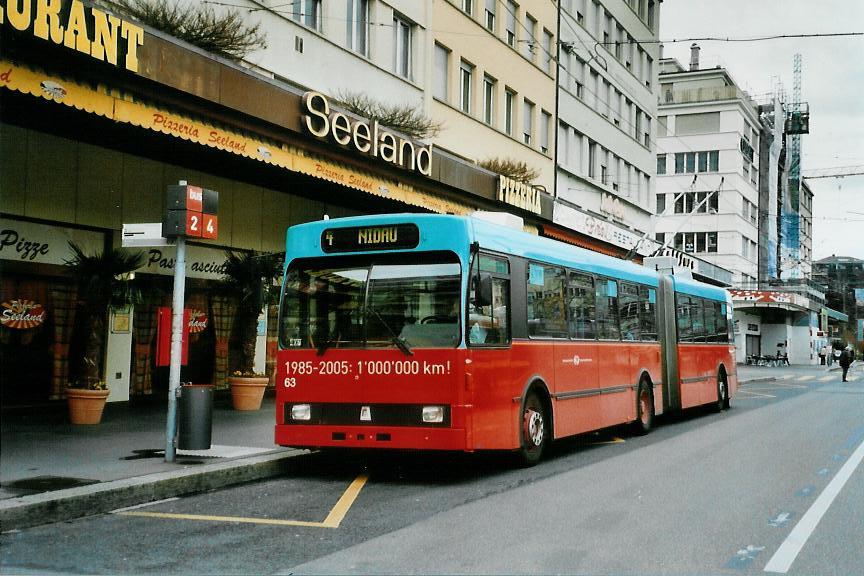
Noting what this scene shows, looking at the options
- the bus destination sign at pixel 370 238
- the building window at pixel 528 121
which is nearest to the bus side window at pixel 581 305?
the bus destination sign at pixel 370 238

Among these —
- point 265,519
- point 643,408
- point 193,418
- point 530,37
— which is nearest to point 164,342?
point 193,418

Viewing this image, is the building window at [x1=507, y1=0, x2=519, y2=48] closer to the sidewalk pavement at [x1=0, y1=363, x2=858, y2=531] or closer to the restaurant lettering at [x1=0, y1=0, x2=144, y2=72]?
the sidewalk pavement at [x1=0, y1=363, x2=858, y2=531]

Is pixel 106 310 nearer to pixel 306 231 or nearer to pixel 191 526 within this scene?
pixel 306 231

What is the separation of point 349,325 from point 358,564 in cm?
442

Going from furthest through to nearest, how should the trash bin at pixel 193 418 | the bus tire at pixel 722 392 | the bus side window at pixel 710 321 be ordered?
the bus tire at pixel 722 392, the bus side window at pixel 710 321, the trash bin at pixel 193 418

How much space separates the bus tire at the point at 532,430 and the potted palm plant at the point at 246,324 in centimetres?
677

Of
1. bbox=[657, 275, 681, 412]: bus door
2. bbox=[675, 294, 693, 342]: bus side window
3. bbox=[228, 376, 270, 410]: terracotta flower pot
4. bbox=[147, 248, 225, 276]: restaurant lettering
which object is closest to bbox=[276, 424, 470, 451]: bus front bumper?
bbox=[228, 376, 270, 410]: terracotta flower pot

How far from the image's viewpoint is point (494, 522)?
26.5 feet

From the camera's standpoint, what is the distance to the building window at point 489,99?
30680mm

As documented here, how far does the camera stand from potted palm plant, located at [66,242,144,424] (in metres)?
14.0

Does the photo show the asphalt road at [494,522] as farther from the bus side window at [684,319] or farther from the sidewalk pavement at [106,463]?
the bus side window at [684,319]

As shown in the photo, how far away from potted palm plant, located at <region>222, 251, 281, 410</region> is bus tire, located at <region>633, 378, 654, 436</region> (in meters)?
6.56

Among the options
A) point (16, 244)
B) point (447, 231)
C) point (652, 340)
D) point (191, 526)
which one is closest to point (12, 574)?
point (191, 526)

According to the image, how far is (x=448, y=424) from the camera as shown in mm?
10156
